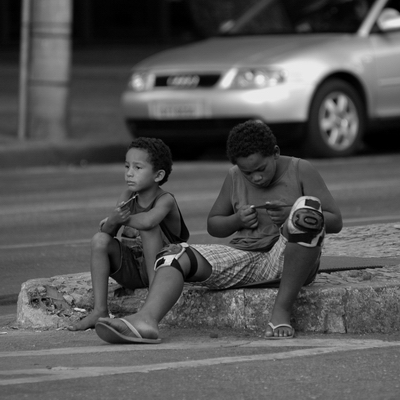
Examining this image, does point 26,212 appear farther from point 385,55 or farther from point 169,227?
point 385,55

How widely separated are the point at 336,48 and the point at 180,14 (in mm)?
12506

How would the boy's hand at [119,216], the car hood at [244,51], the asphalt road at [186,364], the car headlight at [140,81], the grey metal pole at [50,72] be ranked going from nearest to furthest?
the asphalt road at [186,364] → the boy's hand at [119,216] → the car hood at [244,51] → the car headlight at [140,81] → the grey metal pole at [50,72]

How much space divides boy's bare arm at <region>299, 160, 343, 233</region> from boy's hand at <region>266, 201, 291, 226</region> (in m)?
0.13

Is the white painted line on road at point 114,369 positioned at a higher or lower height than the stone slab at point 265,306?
lower

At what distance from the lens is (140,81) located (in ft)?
40.5

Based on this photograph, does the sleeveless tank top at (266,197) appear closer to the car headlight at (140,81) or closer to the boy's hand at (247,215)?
the boy's hand at (247,215)

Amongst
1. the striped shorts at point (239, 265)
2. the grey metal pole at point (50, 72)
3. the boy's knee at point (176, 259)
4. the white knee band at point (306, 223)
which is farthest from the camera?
the grey metal pole at point (50, 72)

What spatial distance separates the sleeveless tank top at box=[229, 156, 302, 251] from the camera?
16.2 ft

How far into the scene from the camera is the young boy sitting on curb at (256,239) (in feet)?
15.1

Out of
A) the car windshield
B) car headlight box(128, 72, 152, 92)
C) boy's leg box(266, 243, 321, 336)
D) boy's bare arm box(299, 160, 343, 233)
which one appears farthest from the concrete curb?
the car windshield

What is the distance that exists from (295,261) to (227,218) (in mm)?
418

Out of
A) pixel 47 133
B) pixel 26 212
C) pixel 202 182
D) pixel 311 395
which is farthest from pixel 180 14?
pixel 311 395

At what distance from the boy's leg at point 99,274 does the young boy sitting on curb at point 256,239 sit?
11.8 inches

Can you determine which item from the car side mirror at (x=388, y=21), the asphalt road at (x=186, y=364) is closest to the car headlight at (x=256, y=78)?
the car side mirror at (x=388, y=21)
